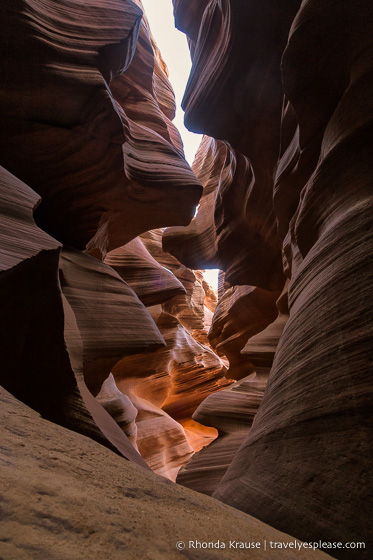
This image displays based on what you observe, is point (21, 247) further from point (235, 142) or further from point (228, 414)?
point (228, 414)

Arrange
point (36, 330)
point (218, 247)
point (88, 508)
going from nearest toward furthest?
point (88, 508)
point (36, 330)
point (218, 247)

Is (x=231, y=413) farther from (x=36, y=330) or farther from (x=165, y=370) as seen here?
(x=165, y=370)

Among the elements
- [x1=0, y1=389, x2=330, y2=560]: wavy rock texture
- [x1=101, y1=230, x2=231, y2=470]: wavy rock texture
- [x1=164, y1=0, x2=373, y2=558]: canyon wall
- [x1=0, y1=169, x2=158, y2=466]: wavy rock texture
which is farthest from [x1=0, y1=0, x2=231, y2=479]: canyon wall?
[x1=101, y1=230, x2=231, y2=470]: wavy rock texture

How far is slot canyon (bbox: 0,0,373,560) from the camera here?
1119 mm

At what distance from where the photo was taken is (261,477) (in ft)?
6.23

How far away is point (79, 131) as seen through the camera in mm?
3459

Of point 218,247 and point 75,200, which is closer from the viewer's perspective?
point 75,200

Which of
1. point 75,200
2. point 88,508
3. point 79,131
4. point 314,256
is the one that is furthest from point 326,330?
point 75,200

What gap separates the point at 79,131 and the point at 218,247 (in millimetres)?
3908

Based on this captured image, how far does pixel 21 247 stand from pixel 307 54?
222cm

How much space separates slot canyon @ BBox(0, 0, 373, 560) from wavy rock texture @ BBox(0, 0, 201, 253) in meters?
0.02

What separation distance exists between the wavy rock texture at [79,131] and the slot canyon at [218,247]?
0.06ft

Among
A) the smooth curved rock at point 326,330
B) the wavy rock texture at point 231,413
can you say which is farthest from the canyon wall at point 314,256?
the wavy rock texture at point 231,413

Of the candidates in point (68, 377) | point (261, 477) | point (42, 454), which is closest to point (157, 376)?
point (68, 377)
